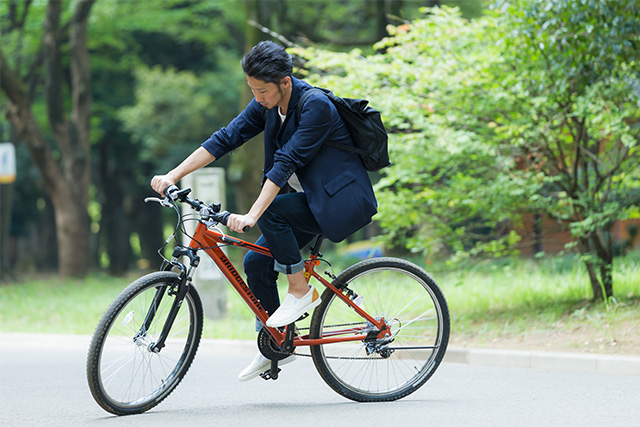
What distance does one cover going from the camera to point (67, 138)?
22.3m

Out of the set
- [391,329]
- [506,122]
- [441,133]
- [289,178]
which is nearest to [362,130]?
[289,178]

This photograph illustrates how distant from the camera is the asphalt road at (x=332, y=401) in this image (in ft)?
15.5

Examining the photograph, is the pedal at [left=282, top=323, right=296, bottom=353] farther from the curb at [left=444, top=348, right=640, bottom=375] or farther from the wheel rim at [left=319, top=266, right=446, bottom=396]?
the curb at [left=444, top=348, right=640, bottom=375]

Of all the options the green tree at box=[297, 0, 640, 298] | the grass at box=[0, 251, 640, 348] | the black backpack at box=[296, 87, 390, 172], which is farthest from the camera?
the grass at box=[0, 251, 640, 348]

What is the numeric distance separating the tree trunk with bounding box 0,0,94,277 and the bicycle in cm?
1656

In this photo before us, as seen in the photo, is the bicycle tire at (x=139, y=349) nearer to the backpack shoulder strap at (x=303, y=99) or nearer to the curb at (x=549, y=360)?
the backpack shoulder strap at (x=303, y=99)

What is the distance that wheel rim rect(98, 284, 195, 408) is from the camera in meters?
4.66

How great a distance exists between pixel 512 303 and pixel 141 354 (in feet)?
18.7

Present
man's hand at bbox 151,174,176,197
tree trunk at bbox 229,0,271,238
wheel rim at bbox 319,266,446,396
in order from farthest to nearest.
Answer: tree trunk at bbox 229,0,271,238 → wheel rim at bbox 319,266,446,396 → man's hand at bbox 151,174,176,197

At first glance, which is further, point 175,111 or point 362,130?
point 175,111

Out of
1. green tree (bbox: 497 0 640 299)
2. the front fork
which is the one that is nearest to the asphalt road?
the front fork

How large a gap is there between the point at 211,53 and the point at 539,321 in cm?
2242

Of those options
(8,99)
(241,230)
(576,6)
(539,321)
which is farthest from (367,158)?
(8,99)

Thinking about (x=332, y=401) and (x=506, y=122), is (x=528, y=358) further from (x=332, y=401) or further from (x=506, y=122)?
(x=506, y=122)
